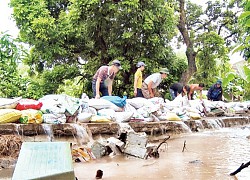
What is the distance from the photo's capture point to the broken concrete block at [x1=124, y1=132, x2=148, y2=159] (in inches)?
131

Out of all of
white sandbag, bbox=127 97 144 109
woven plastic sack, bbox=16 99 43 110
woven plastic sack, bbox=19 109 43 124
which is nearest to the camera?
woven plastic sack, bbox=19 109 43 124

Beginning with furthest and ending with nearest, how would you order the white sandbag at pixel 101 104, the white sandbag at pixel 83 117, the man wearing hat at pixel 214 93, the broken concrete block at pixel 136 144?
the man wearing hat at pixel 214 93, the white sandbag at pixel 101 104, the white sandbag at pixel 83 117, the broken concrete block at pixel 136 144

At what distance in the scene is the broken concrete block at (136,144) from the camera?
3330 millimetres

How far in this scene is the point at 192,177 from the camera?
236 centimetres

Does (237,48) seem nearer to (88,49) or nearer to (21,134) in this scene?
(21,134)

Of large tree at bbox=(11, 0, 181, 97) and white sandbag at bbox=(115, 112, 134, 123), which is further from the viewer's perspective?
large tree at bbox=(11, 0, 181, 97)

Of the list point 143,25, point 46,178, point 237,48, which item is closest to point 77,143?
point 46,178

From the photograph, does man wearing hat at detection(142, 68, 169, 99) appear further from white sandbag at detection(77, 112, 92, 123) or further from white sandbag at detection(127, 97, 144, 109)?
white sandbag at detection(77, 112, 92, 123)

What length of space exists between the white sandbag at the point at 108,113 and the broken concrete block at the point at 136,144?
62.1 inches

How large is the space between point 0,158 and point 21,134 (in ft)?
2.14

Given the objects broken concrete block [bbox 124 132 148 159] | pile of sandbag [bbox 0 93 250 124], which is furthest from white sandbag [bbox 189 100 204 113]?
broken concrete block [bbox 124 132 148 159]

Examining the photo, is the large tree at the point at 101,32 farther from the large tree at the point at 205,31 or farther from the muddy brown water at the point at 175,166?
the muddy brown water at the point at 175,166

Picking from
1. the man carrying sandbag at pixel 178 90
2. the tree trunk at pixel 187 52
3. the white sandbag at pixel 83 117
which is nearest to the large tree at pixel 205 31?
the tree trunk at pixel 187 52

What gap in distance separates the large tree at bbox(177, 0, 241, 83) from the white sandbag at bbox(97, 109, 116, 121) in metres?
6.72
